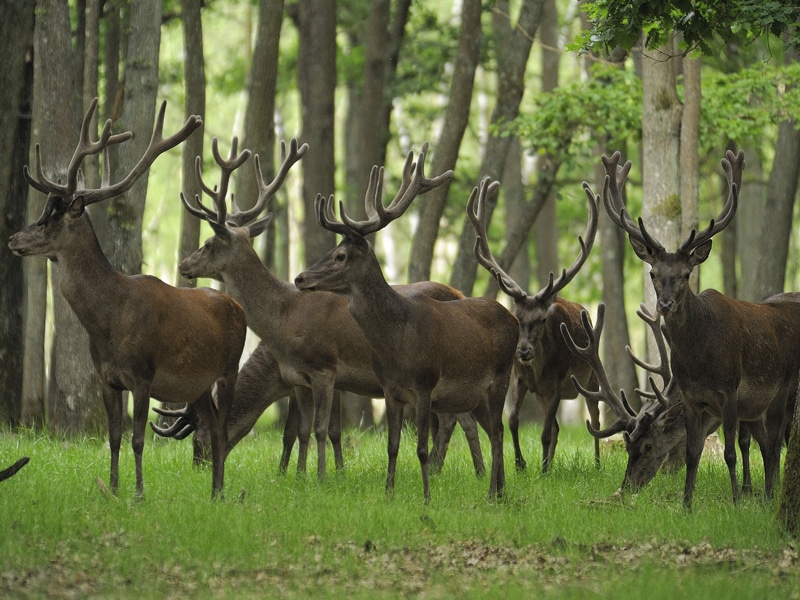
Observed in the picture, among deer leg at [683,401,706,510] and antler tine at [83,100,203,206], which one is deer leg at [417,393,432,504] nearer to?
deer leg at [683,401,706,510]

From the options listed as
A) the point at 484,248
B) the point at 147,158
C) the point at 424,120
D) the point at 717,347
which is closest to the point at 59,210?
the point at 147,158

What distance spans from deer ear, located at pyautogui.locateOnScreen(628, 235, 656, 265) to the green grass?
203 centimetres

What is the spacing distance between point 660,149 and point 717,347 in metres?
4.51

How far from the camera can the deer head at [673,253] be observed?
30.8ft

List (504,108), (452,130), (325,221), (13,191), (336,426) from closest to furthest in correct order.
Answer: (325,221) < (336,426) < (13,191) < (452,130) < (504,108)

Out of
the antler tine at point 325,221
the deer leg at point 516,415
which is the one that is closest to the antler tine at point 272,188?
the antler tine at point 325,221

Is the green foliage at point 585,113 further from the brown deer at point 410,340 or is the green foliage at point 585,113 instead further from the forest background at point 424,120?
the brown deer at point 410,340

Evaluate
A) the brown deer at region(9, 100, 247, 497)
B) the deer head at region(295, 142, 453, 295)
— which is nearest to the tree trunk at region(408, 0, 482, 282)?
Result: the deer head at region(295, 142, 453, 295)

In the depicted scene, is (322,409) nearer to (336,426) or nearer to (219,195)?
(336,426)

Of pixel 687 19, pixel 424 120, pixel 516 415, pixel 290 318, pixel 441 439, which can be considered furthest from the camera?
pixel 424 120

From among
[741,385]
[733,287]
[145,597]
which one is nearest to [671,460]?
[741,385]

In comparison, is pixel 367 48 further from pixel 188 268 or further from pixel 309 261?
pixel 188 268

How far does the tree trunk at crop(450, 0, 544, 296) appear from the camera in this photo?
16625 millimetres

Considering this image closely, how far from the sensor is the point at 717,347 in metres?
9.75
